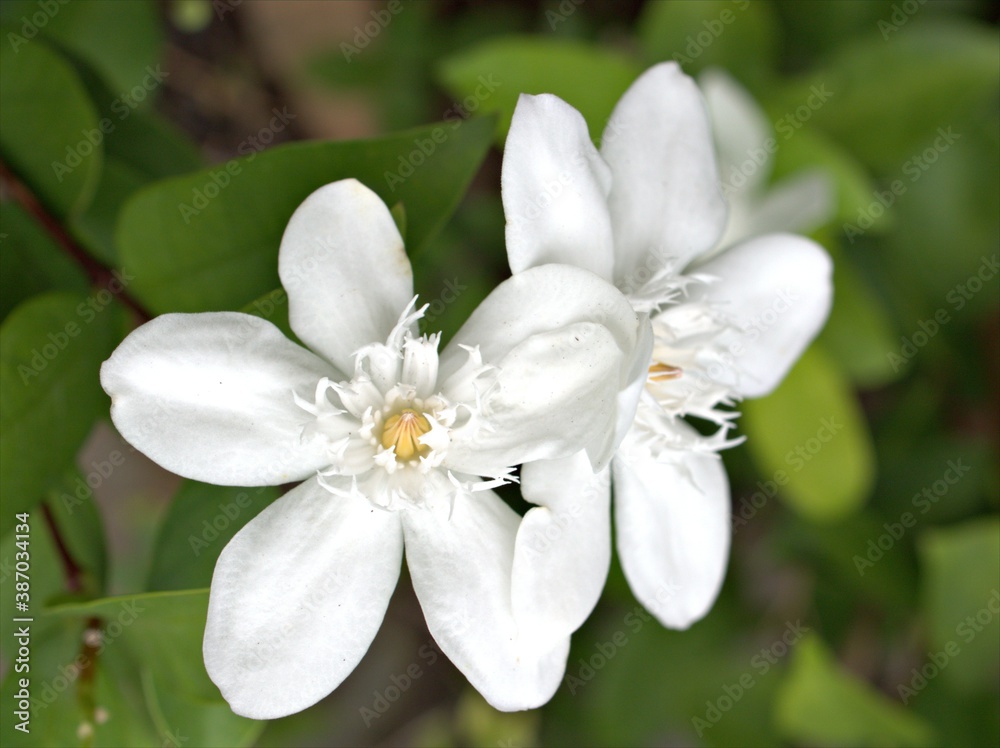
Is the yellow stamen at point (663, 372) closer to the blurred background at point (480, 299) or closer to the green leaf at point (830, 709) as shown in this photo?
the blurred background at point (480, 299)

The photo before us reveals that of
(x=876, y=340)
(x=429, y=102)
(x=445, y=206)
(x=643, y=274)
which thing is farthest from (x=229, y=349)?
(x=429, y=102)

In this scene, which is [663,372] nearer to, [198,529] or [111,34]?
[198,529]

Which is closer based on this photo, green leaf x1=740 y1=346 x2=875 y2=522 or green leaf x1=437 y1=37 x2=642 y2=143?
green leaf x1=437 y1=37 x2=642 y2=143

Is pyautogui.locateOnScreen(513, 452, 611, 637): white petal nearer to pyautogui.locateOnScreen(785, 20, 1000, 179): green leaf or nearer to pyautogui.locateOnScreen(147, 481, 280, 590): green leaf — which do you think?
pyautogui.locateOnScreen(147, 481, 280, 590): green leaf

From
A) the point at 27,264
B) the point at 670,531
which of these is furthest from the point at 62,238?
the point at 670,531

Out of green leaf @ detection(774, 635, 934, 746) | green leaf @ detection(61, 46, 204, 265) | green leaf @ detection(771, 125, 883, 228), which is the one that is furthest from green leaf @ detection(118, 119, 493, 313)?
green leaf @ detection(774, 635, 934, 746)

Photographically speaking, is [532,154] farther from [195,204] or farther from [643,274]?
[195,204]

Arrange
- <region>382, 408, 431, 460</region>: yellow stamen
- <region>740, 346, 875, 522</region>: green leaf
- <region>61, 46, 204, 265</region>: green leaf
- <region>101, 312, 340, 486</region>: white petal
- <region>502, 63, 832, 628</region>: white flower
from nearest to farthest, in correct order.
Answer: <region>101, 312, 340, 486</region>: white petal < <region>382, 408, 431, 460</region>: yellow stamen < <region>502, 63, 832, 628</region>: white flower < <region>61, 46, 204, 265</region>: green leaf < <region>740, 346, 875, 522</region>: green leaf
